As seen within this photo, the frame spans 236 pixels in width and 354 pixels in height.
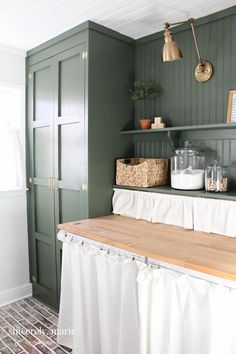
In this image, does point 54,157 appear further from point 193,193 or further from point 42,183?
point 193,193

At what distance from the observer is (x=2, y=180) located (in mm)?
2949

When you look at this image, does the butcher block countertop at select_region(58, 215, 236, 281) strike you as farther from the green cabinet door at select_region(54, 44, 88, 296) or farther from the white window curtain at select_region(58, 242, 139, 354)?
the green cabinet door at select_region(54, 44, 88, 296)

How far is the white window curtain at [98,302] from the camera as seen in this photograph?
1.71 m

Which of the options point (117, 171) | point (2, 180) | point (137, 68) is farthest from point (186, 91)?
point (2, 180)

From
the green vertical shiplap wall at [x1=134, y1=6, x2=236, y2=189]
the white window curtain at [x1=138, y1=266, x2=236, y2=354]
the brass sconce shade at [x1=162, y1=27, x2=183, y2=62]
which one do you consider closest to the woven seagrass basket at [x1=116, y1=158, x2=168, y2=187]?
the green vertical shiplap wall at [x1=134, y1=6, x2=236, y2=189]

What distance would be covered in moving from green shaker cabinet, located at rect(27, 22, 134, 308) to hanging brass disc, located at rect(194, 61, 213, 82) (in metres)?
0.64

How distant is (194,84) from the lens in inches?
88.8

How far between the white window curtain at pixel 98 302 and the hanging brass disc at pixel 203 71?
55.5 inches

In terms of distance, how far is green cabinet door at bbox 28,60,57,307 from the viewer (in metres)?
2.71

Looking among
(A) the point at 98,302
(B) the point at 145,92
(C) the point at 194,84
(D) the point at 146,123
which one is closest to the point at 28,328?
(A) the point at 98,302

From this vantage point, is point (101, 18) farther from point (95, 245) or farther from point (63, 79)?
point (95, 245)

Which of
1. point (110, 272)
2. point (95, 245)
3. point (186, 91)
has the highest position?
point (186, 91)

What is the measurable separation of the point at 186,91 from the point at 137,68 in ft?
1.88

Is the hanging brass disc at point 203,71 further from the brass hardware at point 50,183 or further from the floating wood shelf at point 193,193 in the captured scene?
the brass hardware at point 50,183
